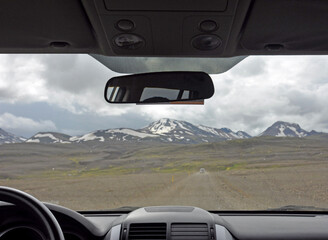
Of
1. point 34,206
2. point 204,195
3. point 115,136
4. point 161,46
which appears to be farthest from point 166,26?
point 115,136

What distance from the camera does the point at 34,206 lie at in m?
2.12

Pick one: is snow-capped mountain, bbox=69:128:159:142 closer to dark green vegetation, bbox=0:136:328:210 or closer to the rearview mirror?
dark green vegetation, bbox=0:136:328:210

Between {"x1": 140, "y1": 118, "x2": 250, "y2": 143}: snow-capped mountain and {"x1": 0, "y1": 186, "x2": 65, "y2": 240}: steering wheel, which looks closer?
{"x1": 0, "y1": 186, "x2": 65, "y2": 240}: steering wheel

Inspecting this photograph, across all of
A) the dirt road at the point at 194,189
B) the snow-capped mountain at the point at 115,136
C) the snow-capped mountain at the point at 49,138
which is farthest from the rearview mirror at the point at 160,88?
the snow-capped mountain at the point at 115,136

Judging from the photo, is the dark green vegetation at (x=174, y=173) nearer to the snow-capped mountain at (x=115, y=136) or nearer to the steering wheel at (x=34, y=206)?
the snow-capped mountain at (x=115, y=136)

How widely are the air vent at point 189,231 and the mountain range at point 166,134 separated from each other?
3.05 m

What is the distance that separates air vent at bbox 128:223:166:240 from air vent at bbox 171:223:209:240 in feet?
0.32

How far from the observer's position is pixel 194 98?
11.0 feet

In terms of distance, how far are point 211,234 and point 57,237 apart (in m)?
1.50

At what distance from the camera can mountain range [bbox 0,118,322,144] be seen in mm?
5934

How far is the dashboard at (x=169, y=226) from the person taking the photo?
260 centimetres

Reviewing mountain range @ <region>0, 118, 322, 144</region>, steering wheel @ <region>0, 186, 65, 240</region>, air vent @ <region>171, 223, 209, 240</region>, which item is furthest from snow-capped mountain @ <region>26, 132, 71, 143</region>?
steering wheel @ <region>0, 186, 65, 240</region>

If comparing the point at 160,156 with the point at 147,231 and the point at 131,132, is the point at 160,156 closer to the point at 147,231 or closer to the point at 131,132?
the point at 131,132

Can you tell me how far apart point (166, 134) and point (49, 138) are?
2494 mm
